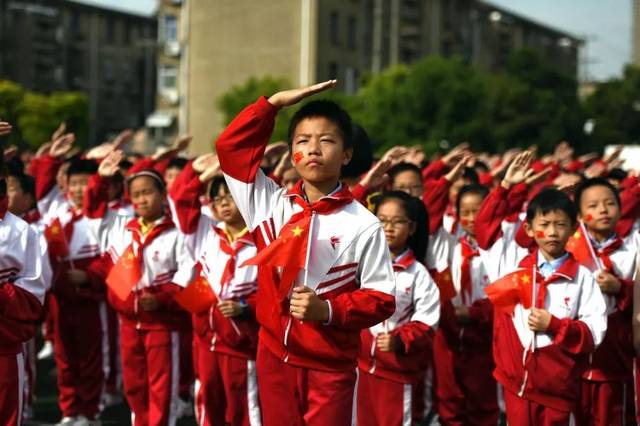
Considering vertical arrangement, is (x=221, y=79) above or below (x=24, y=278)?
above

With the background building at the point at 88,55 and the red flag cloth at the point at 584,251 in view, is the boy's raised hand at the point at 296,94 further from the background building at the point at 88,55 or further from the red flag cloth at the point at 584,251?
the background building at the point at 88,55

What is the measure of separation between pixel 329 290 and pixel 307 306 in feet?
0.99

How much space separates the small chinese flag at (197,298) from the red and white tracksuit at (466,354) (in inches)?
63.8

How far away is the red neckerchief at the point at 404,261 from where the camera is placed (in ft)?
18.7

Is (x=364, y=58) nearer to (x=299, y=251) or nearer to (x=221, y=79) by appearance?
(x=221, y=79)

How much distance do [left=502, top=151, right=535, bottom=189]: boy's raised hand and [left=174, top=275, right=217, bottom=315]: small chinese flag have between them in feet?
6.19

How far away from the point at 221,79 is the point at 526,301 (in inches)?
1591

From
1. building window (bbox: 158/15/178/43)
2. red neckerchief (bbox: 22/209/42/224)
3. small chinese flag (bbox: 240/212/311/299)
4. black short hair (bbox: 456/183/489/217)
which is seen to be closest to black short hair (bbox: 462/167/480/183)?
black short hair (bbox: 456/183/489/217)

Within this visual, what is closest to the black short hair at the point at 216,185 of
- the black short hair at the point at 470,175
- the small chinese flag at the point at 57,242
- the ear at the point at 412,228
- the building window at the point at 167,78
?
the ear at the point at 412,228

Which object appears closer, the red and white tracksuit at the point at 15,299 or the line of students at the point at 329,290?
the line of students at the point at 329,290

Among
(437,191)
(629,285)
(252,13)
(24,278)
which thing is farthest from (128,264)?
(252,13)

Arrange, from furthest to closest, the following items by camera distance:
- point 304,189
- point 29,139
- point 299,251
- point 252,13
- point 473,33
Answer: point 473,33 < point 252,13 < point 29,139 < point 304,189 < point 299,251

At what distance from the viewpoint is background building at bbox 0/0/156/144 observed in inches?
2152

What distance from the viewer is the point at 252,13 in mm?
43688
